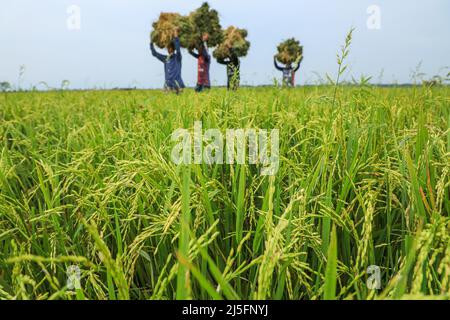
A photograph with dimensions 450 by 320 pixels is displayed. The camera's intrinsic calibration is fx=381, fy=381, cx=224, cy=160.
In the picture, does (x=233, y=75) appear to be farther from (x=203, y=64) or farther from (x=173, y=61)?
(x=203, y=64)

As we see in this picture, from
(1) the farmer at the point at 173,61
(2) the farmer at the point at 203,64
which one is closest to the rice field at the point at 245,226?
(1) the farmer at the point at 173,61

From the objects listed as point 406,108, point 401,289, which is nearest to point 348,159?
point 401,289

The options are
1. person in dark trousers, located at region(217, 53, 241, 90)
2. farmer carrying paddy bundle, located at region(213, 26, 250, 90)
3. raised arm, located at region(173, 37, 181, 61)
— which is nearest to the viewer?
Result: person in dark trousers, located at region(217, 53, 241, 90)

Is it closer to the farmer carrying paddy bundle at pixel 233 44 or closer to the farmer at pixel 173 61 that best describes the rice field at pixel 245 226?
the farmer at pixel 173 61

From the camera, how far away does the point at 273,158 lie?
121 cm

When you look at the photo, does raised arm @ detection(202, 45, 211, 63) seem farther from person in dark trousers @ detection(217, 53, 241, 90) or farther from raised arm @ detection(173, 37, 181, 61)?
person in dark trousers @ detection(217, 53, 241, 90)


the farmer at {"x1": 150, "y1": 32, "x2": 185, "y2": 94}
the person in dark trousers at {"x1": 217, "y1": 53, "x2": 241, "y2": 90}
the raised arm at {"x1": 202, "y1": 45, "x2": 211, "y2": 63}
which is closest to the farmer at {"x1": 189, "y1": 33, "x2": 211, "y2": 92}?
the raised arm at {"x1": 202, "y1": 45, "x2": 211, "y2": 63}

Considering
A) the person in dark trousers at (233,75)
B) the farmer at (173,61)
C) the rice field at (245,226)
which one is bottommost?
the rice field at (245,226)

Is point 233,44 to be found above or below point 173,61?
above

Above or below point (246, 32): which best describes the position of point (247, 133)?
below

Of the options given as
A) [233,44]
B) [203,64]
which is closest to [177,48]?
[203,64]
